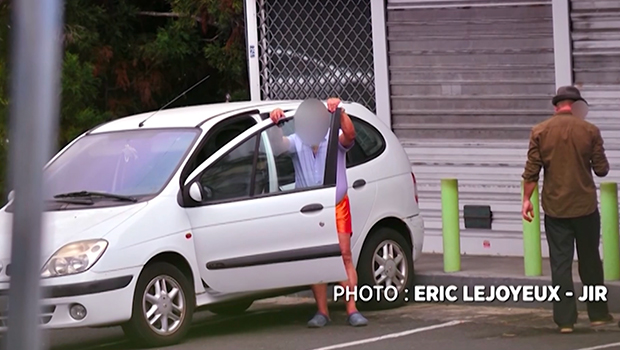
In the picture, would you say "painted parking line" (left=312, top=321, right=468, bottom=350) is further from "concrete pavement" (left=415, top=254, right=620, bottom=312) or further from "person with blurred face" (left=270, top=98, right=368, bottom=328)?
"concrete pavement" (left=415, top=254, right=620, bottom=312)

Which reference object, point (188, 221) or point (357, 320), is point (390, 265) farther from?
point (188, 221)

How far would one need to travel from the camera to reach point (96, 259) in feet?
24.8

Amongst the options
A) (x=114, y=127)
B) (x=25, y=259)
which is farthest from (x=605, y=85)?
(x=25, y=259)

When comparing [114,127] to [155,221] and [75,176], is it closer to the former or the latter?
[75,176]

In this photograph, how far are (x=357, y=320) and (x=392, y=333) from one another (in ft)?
1.32

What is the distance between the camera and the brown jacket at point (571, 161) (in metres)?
8.03

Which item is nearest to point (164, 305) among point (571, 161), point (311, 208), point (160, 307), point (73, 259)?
point (160, 307)

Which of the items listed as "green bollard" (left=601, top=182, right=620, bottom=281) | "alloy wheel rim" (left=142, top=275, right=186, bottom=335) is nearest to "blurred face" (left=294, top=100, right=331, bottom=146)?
"alloy wheel rim" (left=142, top=275, right=186, bottom=335)

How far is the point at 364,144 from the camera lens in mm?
9281

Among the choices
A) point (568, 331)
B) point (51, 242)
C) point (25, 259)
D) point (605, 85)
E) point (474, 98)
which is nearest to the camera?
point (25, 259)

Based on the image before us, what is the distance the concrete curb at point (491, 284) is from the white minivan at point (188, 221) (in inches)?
38.8

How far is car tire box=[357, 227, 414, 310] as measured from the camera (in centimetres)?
910

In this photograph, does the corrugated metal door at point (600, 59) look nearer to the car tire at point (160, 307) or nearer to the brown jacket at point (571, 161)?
the brown jacket at point (571, 161)

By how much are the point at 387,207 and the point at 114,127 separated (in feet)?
7.35
